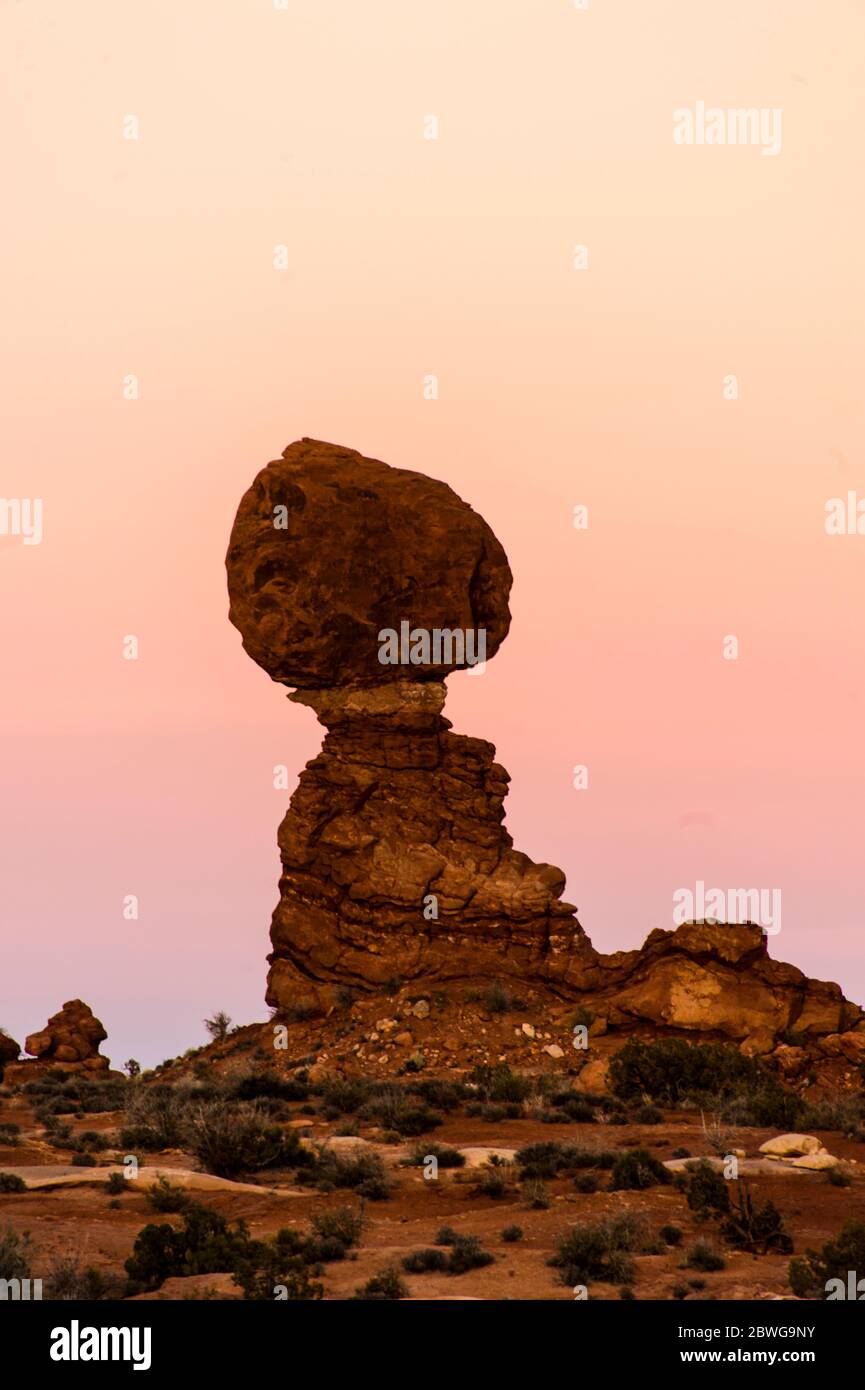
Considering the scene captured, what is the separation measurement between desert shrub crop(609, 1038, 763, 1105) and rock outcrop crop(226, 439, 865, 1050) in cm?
483

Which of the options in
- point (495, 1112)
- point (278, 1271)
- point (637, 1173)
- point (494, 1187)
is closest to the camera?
point (278, 1271)

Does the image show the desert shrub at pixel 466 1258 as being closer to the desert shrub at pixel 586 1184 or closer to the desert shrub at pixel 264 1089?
the desert shrub at pixel 586 1184

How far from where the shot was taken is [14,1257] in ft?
53.7

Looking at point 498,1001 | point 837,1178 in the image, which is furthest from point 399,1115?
point 498,1001

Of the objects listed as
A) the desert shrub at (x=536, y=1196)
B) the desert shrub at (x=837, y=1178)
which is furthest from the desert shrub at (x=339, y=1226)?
the desert shrub at (x=837, y=1178)

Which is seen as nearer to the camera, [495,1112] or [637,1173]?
[637,1173]

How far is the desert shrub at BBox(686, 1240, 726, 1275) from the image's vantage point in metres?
17.1

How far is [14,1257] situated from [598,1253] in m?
6.05

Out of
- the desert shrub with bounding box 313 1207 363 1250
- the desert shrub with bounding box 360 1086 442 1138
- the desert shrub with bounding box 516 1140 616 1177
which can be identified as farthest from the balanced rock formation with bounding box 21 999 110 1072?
the desert shrub with bounding box 313 1207 363 1250

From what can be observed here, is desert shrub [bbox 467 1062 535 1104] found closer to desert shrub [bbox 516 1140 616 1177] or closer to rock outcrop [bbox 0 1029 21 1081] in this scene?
desert shrub [bbox 516 1140 616 1177]

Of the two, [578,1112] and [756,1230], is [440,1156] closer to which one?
[578,1112]
